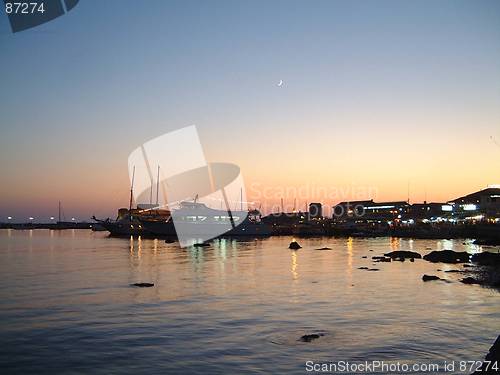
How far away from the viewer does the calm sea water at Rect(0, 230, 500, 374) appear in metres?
14.1

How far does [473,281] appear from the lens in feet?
96.5

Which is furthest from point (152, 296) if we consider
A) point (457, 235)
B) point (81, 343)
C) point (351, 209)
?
point (351, 209)

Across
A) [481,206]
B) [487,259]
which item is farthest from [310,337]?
[481,206]

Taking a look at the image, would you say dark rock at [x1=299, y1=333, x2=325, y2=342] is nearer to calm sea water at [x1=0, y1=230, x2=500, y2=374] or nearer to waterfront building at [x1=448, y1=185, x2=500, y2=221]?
calm sea water at [x1=0, y1=230, x2=500, y2=374]

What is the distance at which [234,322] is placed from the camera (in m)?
19.1

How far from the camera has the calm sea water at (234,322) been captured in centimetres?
1408

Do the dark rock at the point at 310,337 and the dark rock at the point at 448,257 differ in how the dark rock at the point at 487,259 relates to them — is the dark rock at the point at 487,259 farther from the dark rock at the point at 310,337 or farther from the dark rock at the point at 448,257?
the dark rock at the point at 310,337

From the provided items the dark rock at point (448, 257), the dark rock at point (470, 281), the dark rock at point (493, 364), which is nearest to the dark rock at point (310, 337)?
the dark rock at point (493, 364)

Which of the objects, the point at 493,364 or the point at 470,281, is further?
the point at 470,281

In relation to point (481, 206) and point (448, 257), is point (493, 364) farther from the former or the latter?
point (481, 206)

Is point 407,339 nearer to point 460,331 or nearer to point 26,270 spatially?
point 460,331

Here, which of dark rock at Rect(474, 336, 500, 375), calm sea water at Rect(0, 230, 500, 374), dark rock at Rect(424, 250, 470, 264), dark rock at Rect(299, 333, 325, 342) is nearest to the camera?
dark rock at Rect(474, 336, 500, 375)

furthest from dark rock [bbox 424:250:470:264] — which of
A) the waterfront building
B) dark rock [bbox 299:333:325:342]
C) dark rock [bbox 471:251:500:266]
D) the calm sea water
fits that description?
the waterfront building

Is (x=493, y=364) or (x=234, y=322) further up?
(x=493, y=364)
